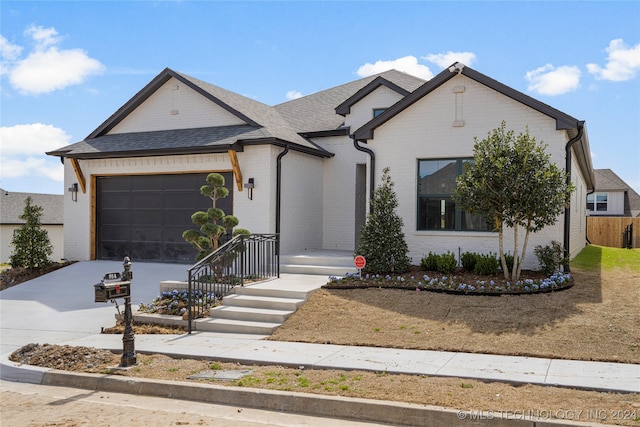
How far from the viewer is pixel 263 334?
9.44 meters

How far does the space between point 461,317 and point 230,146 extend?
7.93 meters

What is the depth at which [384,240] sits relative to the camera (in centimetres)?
1212

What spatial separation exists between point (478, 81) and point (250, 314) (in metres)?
7.44

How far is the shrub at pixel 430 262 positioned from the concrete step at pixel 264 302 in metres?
3.37

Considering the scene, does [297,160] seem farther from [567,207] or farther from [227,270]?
[567,207]

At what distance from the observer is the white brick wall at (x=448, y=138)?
12.3 metres

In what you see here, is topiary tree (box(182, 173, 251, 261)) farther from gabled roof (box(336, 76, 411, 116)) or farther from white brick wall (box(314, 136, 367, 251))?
gabled roof (box(336, 76, 411, 116))

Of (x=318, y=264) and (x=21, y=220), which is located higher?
(x=21, y=220)

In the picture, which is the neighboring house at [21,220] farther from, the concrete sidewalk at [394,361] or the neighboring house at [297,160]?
the concrete sidewalk at [394,361]

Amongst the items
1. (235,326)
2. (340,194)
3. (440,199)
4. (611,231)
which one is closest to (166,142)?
Result: (340,194)

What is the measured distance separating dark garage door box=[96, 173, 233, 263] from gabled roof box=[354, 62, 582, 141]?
447cm

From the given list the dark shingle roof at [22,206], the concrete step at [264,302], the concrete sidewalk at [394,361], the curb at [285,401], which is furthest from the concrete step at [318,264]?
the dark shingle roof at [22,206]

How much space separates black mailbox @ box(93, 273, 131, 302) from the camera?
761 centimetres

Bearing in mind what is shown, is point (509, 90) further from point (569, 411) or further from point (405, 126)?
point (569, 411)
